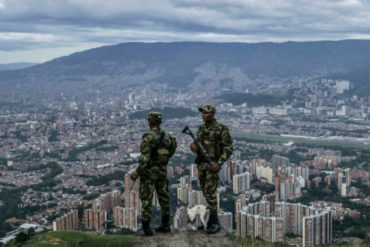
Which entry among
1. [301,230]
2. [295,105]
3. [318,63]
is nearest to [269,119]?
[295,105]

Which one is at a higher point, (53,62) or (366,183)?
(53,62)

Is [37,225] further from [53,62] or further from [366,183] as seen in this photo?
[53,62]

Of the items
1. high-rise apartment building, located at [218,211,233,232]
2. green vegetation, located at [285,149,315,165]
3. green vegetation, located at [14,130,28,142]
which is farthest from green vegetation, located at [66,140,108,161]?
high-rise apartment building, located at [218,211,233,232]

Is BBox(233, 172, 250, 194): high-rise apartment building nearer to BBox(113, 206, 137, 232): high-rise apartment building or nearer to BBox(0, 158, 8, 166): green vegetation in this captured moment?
BBox(113, 206, 137, 232): high-rise apartment building

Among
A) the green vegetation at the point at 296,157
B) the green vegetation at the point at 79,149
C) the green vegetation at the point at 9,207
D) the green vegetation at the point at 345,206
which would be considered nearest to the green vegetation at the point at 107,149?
the green vegetation at the point at 79,149

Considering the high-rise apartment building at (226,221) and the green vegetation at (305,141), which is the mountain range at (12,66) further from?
the high-rise apartment building at (226,221)

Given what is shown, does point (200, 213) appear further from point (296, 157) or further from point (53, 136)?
point (53, 136)
